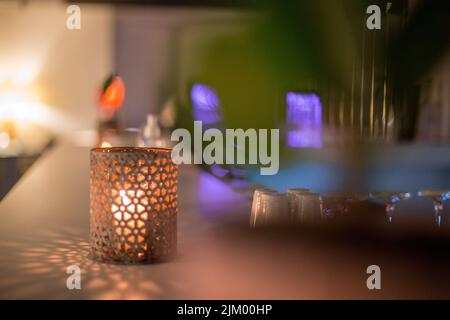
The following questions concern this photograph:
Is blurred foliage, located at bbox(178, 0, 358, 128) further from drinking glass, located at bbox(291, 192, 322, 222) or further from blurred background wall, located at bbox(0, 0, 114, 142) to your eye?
blurred background wall, located at bbox(0, 0, 114, 142)

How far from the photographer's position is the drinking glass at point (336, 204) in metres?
0.70

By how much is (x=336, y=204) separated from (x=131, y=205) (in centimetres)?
24

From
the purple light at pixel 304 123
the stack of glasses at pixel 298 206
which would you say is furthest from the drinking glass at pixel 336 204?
the purple light at pixel 304 123

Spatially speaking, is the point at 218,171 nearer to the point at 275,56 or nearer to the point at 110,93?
the point at 110,93

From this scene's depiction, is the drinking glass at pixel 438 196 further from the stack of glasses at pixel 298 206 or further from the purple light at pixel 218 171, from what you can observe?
the purple light at pixel 218 171

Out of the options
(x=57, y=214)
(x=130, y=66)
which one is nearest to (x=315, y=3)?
(x=57, y=214)

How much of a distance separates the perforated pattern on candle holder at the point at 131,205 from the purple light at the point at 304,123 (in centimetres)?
19

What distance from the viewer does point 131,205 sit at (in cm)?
66

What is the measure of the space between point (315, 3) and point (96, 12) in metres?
6.14

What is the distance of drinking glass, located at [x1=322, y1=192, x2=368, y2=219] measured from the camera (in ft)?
2.29

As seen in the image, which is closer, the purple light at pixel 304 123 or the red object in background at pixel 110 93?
the purple light at pixel 304 123

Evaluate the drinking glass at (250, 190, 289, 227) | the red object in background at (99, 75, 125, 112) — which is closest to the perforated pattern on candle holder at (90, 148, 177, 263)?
the drinking glass at (250, 190, 289, 227)

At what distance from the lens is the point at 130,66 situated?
20.1 feet
